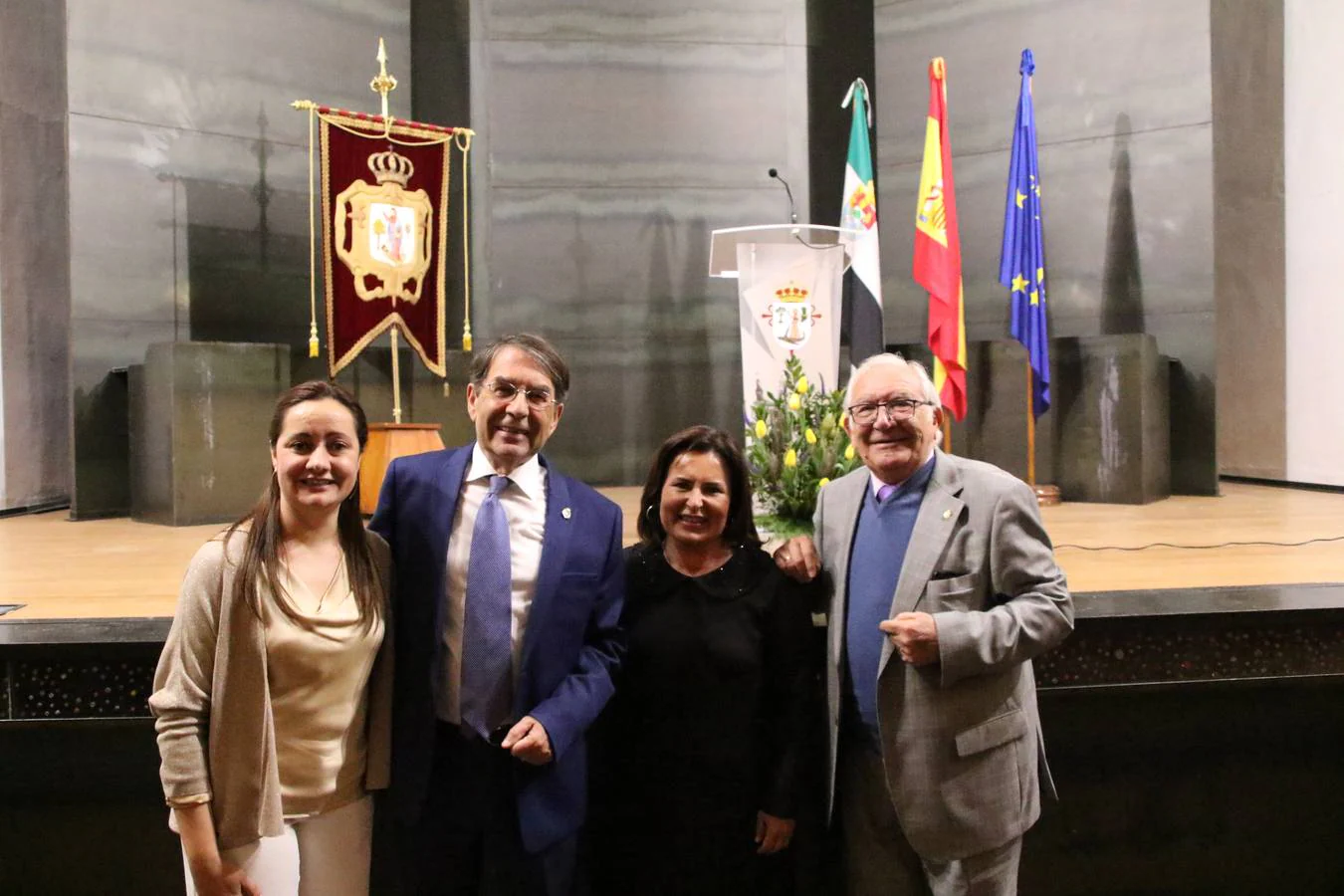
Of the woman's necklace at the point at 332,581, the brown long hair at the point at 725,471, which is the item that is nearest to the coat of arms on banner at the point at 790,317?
the brown long hair at the point at 725,471

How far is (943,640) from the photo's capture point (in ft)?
5.25

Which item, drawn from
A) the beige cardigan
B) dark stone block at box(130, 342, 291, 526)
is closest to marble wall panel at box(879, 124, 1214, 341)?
dark stone block at box(130, 342, 291, 526)

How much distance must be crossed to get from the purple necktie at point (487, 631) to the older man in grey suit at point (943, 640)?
2.01ft

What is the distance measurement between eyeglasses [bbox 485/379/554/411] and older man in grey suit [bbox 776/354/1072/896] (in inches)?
20.8

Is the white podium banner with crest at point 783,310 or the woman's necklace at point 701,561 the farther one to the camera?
the white podium banner with crest at point 783,310

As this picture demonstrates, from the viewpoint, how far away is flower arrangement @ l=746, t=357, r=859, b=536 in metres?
2.65

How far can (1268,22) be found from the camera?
696 centimetres

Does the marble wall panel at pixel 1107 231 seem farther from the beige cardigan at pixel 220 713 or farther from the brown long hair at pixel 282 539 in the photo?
the beige cardigan at pixel 220 713

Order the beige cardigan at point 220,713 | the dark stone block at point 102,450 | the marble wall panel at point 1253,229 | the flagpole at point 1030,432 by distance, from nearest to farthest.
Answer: the beige cardigan at point 220,713, the dark stone block at point 102,450, the flagpole at point 1030,432, the marble wall panel at point 1253,229

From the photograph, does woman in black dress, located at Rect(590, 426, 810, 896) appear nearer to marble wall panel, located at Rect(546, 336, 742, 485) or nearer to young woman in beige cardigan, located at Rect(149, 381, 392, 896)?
Answer: young woman in beige cardigan, located at Rect(149, 381, 392, 896)

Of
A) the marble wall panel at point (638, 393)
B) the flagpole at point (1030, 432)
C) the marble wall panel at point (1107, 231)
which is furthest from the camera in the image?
the marble wall panel at point (638, 393)

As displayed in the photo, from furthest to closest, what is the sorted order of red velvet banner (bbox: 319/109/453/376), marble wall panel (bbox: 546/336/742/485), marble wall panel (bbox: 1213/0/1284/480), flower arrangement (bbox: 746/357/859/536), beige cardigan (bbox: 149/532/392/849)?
marble wall panel (bbox: 546/336/742/485), marble wall panel (bbox: 1213/0/1284/480), red velvet banner (bbox: 319/109/453/376), flower arrangement (bbox: 746/357/859/536), beige cardigan (bbox: 149/532/392/849)

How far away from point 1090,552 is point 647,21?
503 centimetres

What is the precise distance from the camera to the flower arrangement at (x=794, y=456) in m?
2.65
